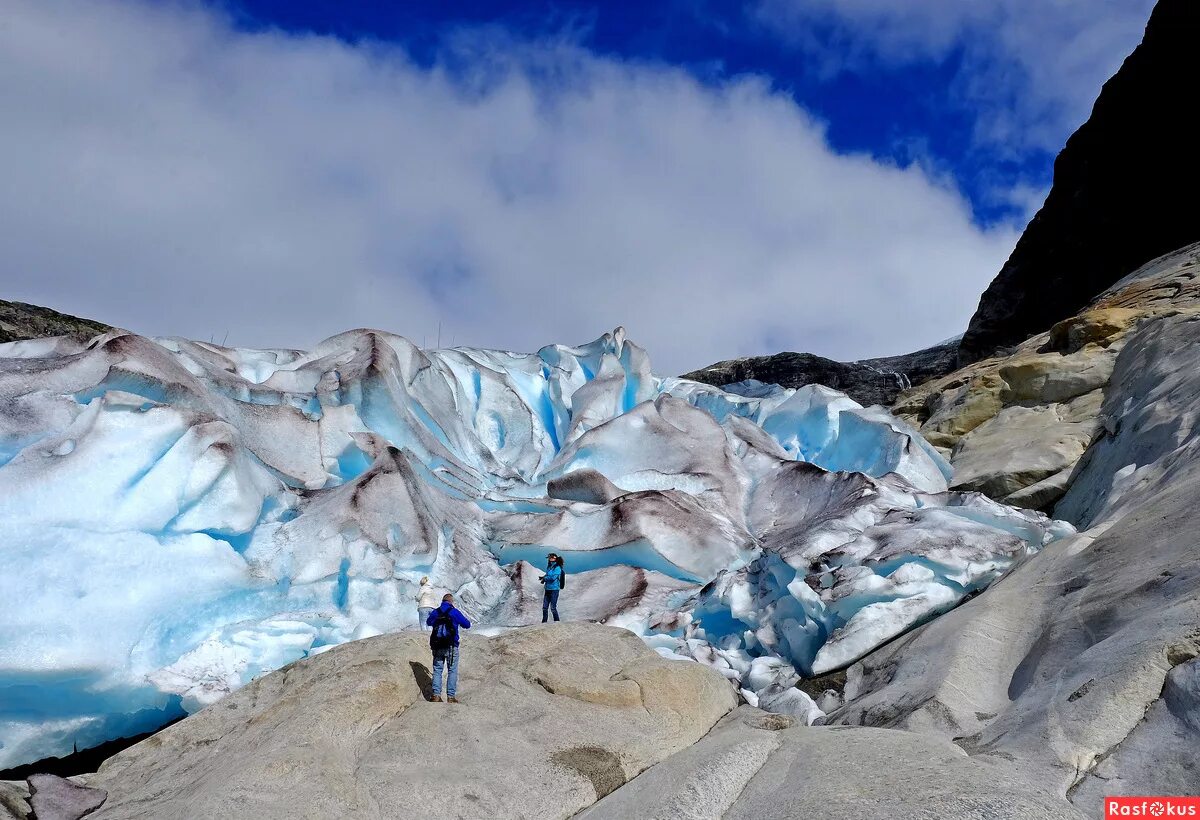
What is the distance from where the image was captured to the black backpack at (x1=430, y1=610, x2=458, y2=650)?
21.9 ft

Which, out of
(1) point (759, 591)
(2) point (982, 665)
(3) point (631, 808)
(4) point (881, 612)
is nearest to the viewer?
(3) point (631, 808)

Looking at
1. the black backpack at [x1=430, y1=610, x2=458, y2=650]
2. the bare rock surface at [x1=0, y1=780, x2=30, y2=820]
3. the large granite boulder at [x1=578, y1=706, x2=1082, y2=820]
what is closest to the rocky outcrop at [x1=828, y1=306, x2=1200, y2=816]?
the large granite boulder at [x1=578, y1=706, x2=1082, y2=820]

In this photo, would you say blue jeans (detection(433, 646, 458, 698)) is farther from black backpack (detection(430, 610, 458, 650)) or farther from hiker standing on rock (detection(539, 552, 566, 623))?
hiker standing on rock (detection(539, 552, 566, 623))

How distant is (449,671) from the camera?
679cm

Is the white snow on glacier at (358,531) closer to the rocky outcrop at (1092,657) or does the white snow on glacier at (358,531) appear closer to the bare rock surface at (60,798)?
the rocky outcrop at (1092,657)

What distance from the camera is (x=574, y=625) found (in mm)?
8352

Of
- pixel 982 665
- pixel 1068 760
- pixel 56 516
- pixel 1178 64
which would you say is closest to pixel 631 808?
pixel 1068 760

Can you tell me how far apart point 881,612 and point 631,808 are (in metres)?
4.98

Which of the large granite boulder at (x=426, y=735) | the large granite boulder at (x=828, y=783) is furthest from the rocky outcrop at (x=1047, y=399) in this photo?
the large granite boulder at (x=828, y=783)

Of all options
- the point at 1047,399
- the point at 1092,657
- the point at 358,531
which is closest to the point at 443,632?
the point at 1092,657

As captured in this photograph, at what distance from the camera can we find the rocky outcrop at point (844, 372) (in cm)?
2859

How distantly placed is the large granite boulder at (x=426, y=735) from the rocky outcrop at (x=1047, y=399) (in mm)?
8231

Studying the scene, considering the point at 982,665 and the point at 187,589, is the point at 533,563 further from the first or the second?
the point at 982,665

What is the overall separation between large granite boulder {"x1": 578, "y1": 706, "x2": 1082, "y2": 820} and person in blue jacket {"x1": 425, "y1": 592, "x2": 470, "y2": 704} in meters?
1.72
